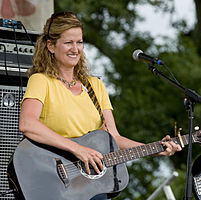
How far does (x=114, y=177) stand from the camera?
3.41m

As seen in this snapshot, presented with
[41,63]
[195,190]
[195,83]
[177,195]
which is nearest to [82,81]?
[41,63]

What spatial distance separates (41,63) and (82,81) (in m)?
0.31

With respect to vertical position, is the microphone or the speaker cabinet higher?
the microphone

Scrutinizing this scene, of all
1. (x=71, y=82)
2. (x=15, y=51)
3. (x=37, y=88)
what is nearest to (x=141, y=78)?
(x=15, y=51)

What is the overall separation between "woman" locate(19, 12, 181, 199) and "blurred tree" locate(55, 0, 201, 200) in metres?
7.12

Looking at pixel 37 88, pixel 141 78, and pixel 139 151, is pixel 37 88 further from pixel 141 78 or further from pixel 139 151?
pixel 141 78

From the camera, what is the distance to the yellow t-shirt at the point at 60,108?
3381mm

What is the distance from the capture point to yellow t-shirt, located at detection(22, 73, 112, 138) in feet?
11.1

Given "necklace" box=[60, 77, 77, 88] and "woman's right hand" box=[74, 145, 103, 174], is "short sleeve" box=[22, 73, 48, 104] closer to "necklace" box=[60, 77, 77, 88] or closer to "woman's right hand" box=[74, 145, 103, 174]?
"necklace" box=[60, 77, 77, 88]

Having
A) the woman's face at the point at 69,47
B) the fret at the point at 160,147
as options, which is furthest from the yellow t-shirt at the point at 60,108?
the fret at the point at 160,147

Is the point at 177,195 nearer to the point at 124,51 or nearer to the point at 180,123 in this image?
the point at 180,123

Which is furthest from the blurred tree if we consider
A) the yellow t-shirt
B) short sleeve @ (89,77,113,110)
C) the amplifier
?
the yellow t-shirt

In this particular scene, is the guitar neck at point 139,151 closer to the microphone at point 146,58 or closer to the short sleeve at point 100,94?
the short sleeve at point 100,94

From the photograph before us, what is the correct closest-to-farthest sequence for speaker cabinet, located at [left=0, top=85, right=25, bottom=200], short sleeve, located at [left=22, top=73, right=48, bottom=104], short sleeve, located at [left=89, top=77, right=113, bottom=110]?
short sleeve, located at [left=22, top=73, right=48, bottom=104] < short sleeve, located at [left=89, top=77, right=113, bottom=110] < speaker cabinet, located at [left=0, top=85, right=25, bottom=200]
